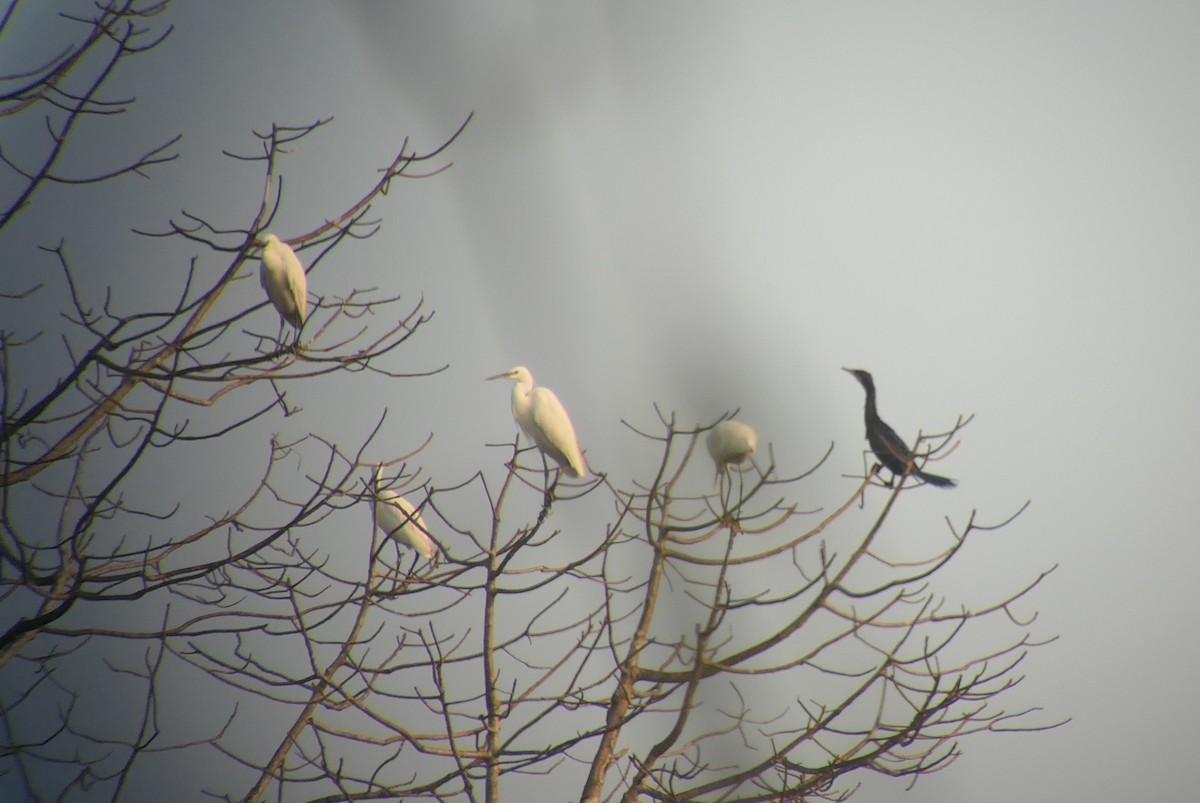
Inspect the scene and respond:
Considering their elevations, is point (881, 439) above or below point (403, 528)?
below

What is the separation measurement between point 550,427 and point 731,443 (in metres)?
1.19

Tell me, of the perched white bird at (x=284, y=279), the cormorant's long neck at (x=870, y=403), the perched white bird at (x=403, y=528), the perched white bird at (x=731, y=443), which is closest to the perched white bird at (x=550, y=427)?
the perched white bird at (x=403, y=528)

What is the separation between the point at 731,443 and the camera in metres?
3.23

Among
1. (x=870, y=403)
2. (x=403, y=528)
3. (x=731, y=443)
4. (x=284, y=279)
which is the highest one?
(x=284, y=279)

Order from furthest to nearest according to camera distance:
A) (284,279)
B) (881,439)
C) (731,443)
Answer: (284,279) → (881,439) → (731,443)

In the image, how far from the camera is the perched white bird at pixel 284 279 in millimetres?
3465

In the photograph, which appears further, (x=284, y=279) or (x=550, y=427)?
(x=550, y=427)

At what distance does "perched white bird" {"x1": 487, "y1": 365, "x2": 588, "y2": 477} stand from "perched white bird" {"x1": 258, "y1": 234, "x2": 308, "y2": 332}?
1243mm

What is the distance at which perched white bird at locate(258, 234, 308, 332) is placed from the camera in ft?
11.4

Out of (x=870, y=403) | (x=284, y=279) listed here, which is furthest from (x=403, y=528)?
(x=870, y=403)

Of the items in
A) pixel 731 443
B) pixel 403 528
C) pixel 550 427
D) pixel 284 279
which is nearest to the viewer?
pixel 731 443

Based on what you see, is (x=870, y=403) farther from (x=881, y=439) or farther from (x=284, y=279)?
(x=284, y=279)

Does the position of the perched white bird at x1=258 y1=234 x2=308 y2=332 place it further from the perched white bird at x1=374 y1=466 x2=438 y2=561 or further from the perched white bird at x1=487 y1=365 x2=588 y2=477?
the perched white bird at x1=487 y1=365 x2=588 y2=477

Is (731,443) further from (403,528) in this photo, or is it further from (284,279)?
(403,528)
